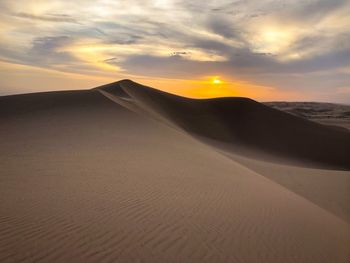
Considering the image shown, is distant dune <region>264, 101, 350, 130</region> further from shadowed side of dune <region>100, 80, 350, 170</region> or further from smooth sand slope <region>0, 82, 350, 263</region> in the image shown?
smooth sand slope <region>0, 82, 350, 263</region>

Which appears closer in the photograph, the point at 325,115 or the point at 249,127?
the point at 249,127

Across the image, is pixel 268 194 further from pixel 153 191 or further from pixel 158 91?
pixel 158 91

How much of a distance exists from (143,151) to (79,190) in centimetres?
597

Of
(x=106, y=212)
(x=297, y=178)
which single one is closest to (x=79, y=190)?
(x=106, y=212)

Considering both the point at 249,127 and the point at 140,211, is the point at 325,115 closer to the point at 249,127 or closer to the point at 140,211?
the point at 249,127

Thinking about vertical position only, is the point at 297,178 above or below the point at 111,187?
below

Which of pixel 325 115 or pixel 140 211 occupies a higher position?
pixel 325 115

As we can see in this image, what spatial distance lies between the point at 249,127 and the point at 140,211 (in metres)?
31.1

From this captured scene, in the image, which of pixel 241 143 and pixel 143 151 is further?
pixel 241 143

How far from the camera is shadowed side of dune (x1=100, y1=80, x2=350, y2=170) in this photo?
30.3 metres

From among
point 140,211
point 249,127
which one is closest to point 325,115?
point 249,127

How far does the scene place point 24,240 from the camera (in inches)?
195

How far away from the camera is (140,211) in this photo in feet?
22.4

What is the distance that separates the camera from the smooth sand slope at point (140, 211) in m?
5.18
